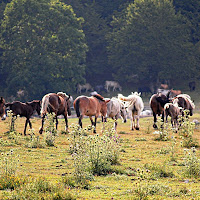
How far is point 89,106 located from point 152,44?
38.2 metres

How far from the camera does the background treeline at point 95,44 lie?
174 feet

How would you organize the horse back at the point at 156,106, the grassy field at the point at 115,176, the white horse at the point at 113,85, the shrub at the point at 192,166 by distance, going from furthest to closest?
the white horse at the point at 113,85
the horse back at the point at 156,106
the shrub at the point at 192,166
the grassy field at the point at 115,176

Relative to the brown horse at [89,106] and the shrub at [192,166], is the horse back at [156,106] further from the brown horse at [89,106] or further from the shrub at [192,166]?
the shrub at [192,166]

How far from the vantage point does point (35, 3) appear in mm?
54344

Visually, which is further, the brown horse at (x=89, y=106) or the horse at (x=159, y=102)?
the horse at (x=159, y=102)

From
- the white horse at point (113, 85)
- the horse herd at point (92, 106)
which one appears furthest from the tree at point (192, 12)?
the horse herd at point (92, 106)

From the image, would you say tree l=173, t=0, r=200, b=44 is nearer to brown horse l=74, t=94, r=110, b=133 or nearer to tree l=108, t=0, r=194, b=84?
tree l=108, t=0, r=194, b=84

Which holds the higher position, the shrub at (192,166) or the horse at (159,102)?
the horse at (159,102)

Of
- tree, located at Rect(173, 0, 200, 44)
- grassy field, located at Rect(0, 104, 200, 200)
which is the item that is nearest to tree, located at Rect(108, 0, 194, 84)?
tree, located at Rect(173, 0, 200, 44)

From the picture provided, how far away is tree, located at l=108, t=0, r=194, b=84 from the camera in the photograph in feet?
192

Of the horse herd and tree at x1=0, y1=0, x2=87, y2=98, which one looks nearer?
the horse herd

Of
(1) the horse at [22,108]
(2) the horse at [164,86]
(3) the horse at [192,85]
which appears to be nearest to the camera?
(1) the horse at [22,108]

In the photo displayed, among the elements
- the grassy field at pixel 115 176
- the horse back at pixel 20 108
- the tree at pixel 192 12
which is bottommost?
the grassy field at pixel 115 176

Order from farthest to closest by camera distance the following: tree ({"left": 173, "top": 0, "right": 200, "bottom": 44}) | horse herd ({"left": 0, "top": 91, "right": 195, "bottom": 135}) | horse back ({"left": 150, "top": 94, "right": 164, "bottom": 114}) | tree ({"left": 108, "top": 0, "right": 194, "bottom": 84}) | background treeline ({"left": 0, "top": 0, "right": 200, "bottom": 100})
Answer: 1. tree ({"left": 173, "top": 0, "right": 200, "bottom": 44})
2. tree ({"left": 108, "top": 0, "right": 194, "bottom": 84})
3. background treeline ({"left": 0, "top": 0, "right": 200, "bottom": 100})
4. horse back ({"left": 150, "top": 94, "right": 164, "bottom": 114})
5. horse herd ({"left": 0, "top": 91, "right": 195, "bottom": 135})
